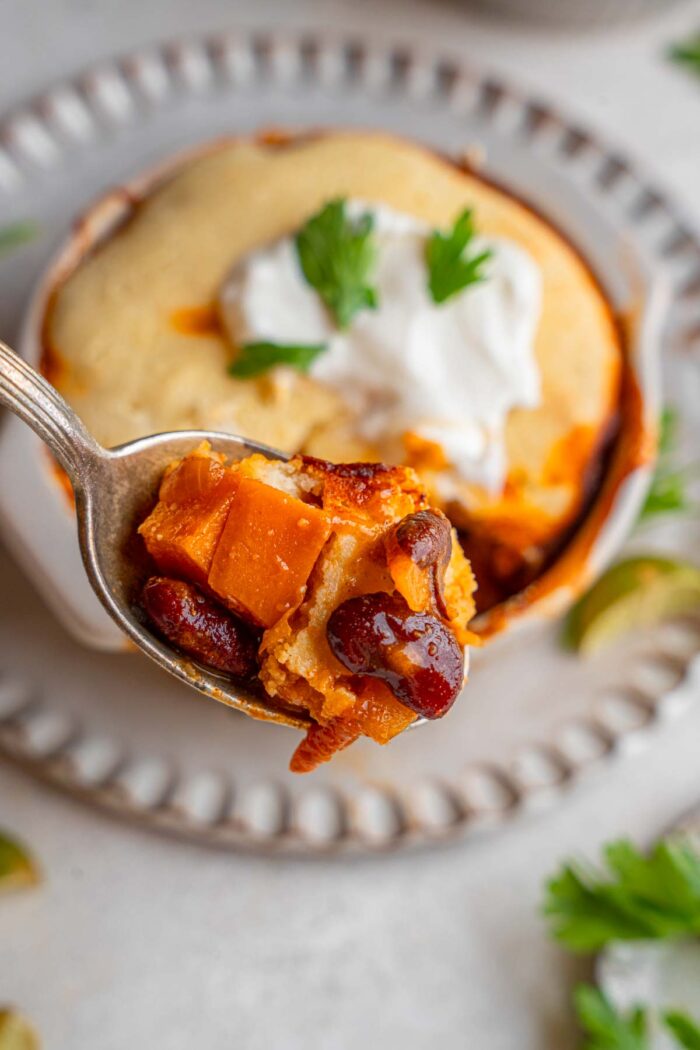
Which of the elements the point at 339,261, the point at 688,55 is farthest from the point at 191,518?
the point at 688,55

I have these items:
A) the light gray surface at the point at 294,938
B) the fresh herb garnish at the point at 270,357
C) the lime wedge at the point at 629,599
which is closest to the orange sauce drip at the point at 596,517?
the lime wedge at the point at 629,599

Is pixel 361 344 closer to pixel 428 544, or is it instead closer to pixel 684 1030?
pixel 428 544

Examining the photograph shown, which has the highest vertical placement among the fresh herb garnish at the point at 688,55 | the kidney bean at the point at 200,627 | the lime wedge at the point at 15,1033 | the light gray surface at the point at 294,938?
the fresh herb garnish at the point at 688,55

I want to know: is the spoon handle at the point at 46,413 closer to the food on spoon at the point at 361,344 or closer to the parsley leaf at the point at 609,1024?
the food on spoon at the point at 361,344

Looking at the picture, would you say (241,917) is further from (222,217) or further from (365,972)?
(222,217)

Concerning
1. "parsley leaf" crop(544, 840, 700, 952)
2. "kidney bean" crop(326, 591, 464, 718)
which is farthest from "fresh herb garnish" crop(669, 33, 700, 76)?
"kidney bean" crop(326, 591, 464, 718)
